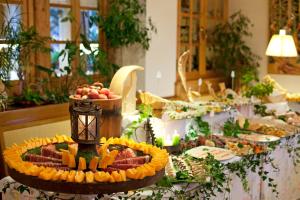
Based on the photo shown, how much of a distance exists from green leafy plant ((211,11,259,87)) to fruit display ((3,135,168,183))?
12.8 feet

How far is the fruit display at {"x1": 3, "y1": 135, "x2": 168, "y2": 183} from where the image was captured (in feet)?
6.12

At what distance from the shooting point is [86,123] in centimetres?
195

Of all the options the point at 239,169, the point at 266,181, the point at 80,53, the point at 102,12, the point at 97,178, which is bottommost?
the point at 266,181

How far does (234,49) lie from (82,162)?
4364 mm

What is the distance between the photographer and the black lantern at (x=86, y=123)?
195 centimetres

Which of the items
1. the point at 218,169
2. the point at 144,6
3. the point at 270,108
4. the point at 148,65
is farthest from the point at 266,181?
the point at 144,6

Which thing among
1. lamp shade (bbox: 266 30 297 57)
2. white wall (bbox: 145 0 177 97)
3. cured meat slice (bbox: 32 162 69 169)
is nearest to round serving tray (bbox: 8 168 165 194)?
cured meat slice (bbox: 32 162 69 169)

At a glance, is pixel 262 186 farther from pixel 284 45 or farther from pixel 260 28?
pixel 260 28

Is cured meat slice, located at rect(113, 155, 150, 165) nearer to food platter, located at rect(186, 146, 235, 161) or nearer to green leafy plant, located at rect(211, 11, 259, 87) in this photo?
food platter, located at rect(186, 146, 235, 161)

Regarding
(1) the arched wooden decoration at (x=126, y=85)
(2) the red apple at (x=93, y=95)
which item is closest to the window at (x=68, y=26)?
(1) the arched wooden decoration at (x=126, y=85)

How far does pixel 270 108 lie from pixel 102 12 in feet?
6.12

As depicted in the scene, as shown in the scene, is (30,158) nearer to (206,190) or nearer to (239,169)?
(206,190)

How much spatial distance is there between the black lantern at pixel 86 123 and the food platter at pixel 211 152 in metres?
1.10

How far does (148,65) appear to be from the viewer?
15.3 feet
